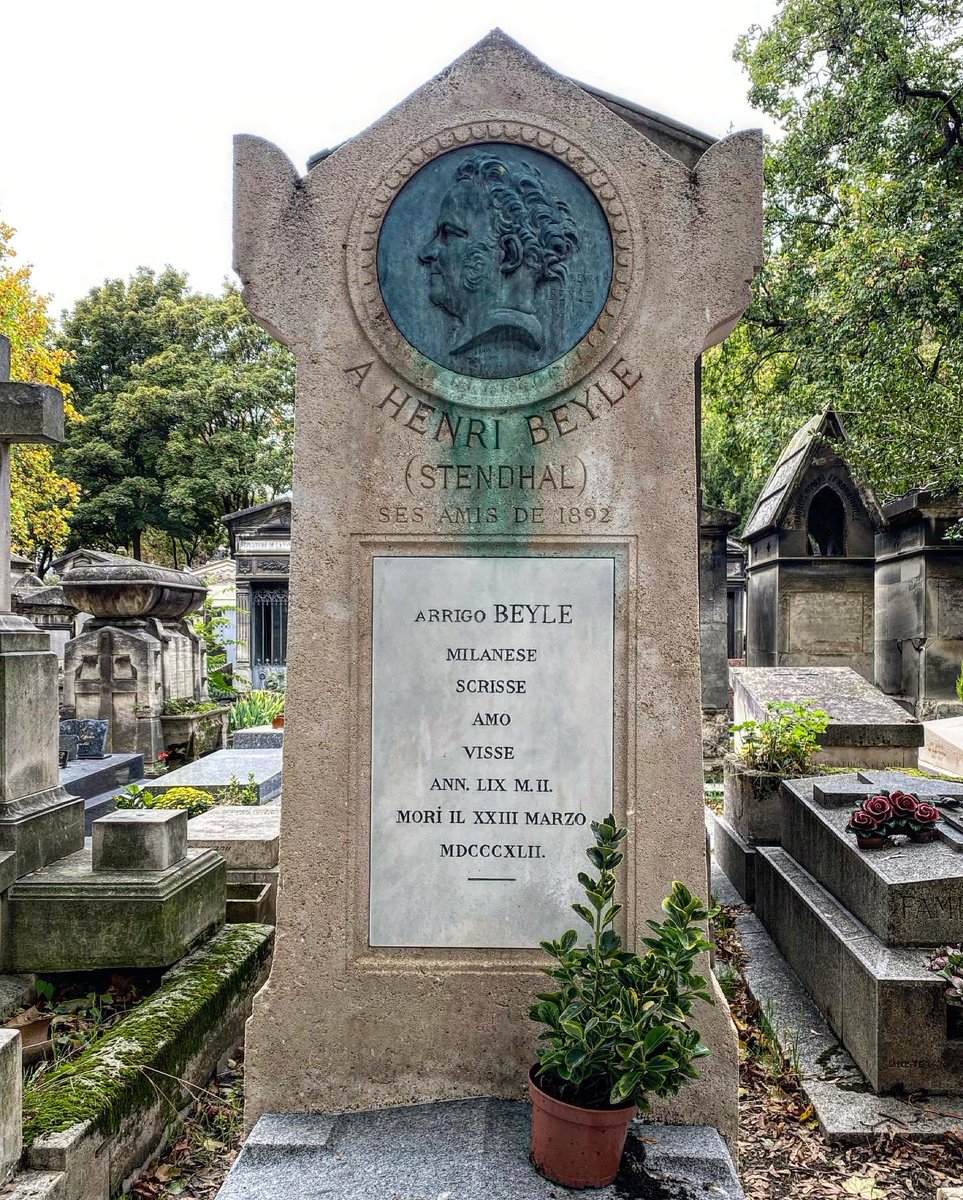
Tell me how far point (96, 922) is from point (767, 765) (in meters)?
4.44

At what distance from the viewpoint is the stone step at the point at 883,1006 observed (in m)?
3.37

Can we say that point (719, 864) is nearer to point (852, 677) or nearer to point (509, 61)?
point (852, 677)

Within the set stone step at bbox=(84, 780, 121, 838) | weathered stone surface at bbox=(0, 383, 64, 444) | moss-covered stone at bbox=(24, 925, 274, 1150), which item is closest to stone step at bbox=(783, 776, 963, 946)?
moss-covered stone at bbox=(24, 925, 274, 1150)

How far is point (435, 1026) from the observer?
2.78 m

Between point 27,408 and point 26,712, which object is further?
point 27,408

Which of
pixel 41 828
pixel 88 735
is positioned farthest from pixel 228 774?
pixel 41 828

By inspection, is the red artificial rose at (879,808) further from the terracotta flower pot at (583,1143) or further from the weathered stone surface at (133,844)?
the weathered stone surface at (133,844)

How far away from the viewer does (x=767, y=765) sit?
6.00m

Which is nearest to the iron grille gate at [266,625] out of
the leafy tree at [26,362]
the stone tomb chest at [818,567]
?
the leafy tree at [26,362]

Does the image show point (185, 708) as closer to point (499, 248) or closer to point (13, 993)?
point (13, 993)

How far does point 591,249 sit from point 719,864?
5318 mm

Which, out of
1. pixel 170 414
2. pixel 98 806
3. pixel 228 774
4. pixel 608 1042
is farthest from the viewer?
pixel 170 414

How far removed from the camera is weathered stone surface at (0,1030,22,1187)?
2379mm

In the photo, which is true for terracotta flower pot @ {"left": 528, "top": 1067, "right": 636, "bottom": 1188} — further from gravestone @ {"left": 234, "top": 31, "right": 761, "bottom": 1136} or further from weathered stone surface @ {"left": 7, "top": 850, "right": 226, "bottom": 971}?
weathered stone surface @ {"left": 7, "top": 850, "right": 226, "bottom": 971}
